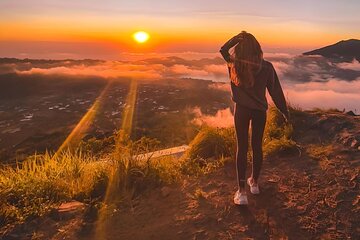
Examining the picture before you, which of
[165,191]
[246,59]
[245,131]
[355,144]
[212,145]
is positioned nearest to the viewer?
[246,59]

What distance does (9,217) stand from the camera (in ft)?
18.3

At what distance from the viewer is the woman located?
4.94 meters

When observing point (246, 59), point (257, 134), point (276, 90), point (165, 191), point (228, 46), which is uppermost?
point (228, 46)

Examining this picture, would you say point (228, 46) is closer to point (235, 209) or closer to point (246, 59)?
point (246, 59)

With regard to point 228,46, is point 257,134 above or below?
below

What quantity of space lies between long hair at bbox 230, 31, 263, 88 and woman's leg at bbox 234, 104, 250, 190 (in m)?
0.36

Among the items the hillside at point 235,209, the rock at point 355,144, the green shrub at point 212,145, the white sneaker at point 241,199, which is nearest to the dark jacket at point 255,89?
the white sneaker at point 241,199

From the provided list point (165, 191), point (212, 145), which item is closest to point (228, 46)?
point (165, 191)

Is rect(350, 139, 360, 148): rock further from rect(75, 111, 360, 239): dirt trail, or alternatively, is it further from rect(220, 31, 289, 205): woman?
rect(220, 31, 289, 205): woman

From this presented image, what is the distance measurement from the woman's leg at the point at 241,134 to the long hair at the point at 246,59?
0.36 meters

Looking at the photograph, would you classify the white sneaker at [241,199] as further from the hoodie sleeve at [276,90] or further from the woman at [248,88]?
the hoodie sleeve at [276,90]

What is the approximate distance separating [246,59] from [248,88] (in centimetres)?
37

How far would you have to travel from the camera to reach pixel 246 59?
493 centimetres

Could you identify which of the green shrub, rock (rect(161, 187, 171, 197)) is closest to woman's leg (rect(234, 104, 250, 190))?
rock (rect(161, 187, 171, 197))
